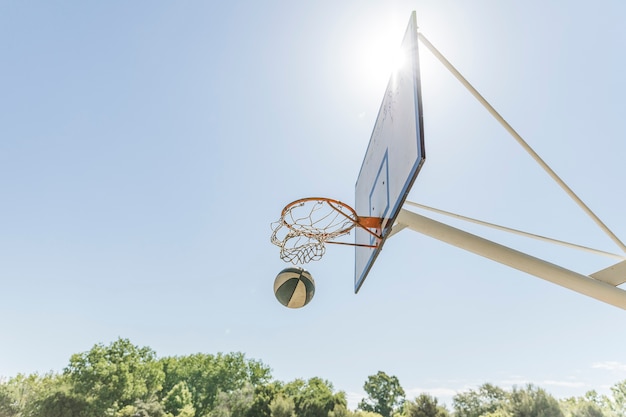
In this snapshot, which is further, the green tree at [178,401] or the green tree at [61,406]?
the green tree at [178,401]

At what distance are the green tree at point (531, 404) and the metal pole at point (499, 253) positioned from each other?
1859 cm

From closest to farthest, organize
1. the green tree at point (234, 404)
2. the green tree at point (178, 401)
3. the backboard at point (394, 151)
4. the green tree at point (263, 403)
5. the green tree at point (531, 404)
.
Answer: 1. the backboard at point (394, 151)
2. the green tree at point (531, 404)
3. the green tree at point (263, 403)
4. the green tree at point (234, 404)
5. the green tree at point (178, 401)

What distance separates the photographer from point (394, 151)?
9.83 ft

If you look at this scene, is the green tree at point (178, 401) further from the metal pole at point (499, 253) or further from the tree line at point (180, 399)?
the metal pole at point (499, 253)

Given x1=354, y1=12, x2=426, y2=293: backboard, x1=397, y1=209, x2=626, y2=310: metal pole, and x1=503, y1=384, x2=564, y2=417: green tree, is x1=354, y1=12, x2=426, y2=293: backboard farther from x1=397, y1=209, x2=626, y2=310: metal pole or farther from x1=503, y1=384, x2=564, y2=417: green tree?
x1=503, y1=384, x2=564, y2=417: green tree

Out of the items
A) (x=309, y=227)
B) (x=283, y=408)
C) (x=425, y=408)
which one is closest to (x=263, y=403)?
(x=283, y=408)

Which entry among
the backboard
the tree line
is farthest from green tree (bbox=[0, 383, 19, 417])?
the backboard

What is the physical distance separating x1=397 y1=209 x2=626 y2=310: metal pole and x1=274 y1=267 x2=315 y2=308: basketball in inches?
46.2

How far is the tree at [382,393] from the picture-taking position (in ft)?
124

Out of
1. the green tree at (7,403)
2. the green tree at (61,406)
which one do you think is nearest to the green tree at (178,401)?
the green tree at (61,406)

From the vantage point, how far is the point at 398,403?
37.7 m

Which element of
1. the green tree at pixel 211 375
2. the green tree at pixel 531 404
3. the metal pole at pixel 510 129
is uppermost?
the green tree at pixel 211 375

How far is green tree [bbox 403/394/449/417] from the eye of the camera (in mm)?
18109

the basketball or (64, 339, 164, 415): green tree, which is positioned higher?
(64, 339, 164, 415): green tree
